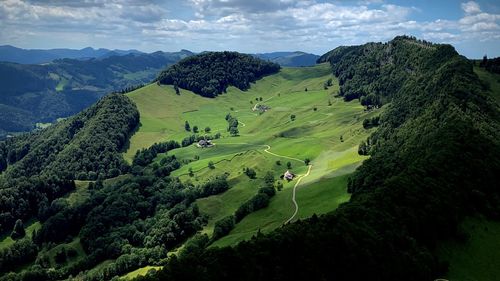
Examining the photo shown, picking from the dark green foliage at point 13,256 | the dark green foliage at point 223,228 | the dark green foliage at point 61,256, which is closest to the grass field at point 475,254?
the dark green foliage at point 223,228

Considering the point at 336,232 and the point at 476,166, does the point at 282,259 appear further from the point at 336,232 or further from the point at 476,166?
the point at 476,166

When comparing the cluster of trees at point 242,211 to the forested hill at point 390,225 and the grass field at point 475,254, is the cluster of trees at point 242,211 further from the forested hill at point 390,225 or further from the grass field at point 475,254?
the grass field at point 475,254

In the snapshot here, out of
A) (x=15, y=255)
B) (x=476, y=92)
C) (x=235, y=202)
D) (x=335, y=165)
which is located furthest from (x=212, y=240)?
(x=476, y=92)

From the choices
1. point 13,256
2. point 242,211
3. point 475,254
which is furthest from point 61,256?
point 475,254

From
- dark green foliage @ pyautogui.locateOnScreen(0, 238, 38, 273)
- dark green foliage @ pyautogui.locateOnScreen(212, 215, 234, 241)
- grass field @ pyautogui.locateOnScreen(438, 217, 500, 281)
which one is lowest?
dark green foliage @ pyautogui.locateOnScreen(0, 238, 38, 273)

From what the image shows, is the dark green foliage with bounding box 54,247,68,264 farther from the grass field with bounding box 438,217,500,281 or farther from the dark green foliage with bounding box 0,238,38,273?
the grass field with bounding box 438,217,500,281

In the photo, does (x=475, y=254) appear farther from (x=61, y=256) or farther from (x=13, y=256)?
(x=13, y=256)

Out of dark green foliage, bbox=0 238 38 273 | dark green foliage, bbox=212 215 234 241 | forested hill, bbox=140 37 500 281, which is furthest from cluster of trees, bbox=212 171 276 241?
dark green foliage, bbox=0 238 38 273

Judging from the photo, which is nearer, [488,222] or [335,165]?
[488,222]
